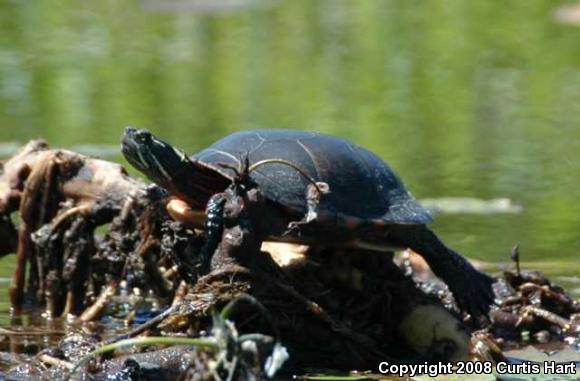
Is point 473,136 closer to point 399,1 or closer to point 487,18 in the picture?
point 487,18

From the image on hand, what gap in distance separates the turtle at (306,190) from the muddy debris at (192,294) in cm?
9

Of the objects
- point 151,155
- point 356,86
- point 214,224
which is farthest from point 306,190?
point 356,86

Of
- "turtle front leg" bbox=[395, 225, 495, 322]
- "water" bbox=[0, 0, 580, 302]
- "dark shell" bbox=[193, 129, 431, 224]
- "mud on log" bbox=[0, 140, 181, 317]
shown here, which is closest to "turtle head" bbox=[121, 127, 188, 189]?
"dark shell" bbox=[193, 129, 431, 224]

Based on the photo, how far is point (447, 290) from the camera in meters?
5.45

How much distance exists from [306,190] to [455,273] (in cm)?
73

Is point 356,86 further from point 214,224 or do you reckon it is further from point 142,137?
point 214,224

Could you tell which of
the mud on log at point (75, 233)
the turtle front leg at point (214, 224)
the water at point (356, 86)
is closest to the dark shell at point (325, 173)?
the turtle front leg at point (214, 224)

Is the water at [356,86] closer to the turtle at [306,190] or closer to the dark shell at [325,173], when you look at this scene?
the turtle at [306,190]

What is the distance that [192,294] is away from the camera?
441 cm

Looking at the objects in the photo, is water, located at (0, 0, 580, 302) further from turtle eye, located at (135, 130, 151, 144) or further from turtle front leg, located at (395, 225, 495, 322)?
turtle eye, located at (135, 130, 151, 144)

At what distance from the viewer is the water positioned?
805 cm

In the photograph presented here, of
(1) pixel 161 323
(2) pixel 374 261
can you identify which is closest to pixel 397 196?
(2) pixel 374 261

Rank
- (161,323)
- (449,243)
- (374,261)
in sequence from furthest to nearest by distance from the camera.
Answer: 1. (449,243)
2. (374,261)
3. (161,323)

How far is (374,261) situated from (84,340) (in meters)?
1.07
